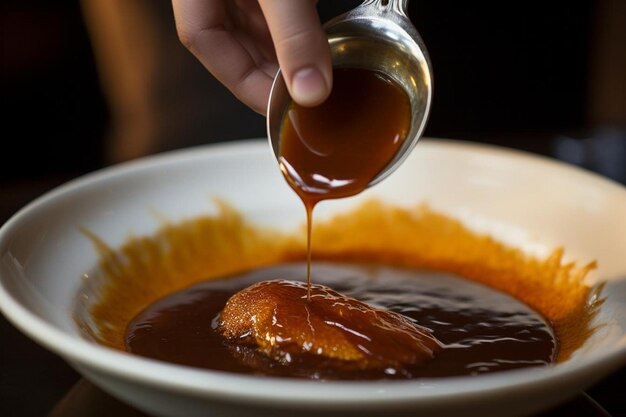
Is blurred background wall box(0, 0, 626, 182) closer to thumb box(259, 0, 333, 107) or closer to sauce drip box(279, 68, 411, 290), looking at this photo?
sauce drip box(279, 68, 411, 290)

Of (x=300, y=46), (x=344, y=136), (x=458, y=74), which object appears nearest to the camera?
(x=300, y=46)

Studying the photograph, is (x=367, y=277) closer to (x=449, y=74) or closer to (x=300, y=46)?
(x=300, y=46)

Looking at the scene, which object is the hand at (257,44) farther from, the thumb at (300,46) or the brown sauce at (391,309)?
the brown sauce at (391,309)

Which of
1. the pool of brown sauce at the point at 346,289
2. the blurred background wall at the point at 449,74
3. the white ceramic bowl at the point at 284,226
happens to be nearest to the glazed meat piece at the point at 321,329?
the pool of brown sauce at the point at 346,289

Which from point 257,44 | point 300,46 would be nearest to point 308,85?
point 300,46

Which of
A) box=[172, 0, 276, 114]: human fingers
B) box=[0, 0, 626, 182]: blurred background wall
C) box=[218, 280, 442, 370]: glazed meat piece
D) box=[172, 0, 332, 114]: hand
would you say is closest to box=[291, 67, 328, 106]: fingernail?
box=[172, 0, 332, 114]: hand

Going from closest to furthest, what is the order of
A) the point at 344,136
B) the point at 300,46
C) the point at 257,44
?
1. the point at 300,46
2. the point at 344,136
3. the point at 257,44

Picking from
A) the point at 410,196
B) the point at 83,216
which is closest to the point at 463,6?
the point at 410,196
